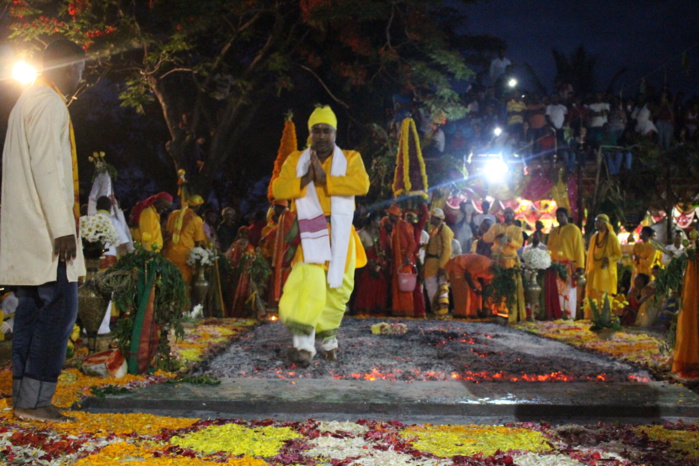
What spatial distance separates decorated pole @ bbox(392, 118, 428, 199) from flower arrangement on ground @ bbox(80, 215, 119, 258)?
807 cm

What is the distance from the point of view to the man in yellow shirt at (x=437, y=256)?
1268 cm

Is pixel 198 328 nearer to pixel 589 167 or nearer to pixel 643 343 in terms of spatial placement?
pixel 643 343

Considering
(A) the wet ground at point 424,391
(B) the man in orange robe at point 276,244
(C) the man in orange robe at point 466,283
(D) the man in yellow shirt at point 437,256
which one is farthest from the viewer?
(D) the man in yellow shirt at point 437,256

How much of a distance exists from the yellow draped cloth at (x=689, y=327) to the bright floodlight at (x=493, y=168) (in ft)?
39.0

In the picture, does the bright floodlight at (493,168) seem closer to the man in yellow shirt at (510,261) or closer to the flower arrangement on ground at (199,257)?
the man in yellow shirt at (510,261)

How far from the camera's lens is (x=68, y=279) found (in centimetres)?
392

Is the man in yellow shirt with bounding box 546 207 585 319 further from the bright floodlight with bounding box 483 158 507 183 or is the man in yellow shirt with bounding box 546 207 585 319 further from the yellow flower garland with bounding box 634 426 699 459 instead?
the yellow flower garland with bounding box 634 426 699 459

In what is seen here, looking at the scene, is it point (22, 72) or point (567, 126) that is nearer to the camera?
point (22, 72)

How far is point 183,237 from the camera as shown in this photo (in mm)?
10805

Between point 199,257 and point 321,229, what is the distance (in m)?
4.44

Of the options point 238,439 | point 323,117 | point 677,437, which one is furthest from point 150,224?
point 677,437

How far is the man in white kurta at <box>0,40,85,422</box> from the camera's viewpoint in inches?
150

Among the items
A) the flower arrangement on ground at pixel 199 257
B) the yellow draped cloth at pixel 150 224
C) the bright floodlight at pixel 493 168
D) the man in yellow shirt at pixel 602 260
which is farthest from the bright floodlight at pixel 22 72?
the bright floodlight at pixel 493 168

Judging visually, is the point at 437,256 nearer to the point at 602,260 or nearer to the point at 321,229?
the point at 602,260
